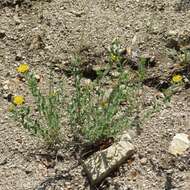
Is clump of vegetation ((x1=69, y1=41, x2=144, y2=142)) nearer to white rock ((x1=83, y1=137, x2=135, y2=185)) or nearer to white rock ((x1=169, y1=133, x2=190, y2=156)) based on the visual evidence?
white rock ((x1=83, y1=137, x2=135, y2=185))

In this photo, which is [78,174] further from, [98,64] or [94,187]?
[98,64]

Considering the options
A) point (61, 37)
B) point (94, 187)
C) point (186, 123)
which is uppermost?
point (61, 37)

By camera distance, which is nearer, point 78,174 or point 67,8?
point 78,174

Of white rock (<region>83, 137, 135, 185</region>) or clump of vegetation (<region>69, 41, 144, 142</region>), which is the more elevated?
clump of vegetation (<region>69, 41, 144, 142</region>)

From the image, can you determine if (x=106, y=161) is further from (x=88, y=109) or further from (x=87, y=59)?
(x=87, y=59)

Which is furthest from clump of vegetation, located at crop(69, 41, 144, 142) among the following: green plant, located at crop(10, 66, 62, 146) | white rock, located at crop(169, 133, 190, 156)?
white rock, located at crop(169, 133, 190, 156)

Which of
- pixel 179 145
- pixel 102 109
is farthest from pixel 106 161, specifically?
pixel 179 145

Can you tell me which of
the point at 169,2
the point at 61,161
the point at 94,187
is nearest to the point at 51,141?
the point at 61,161
